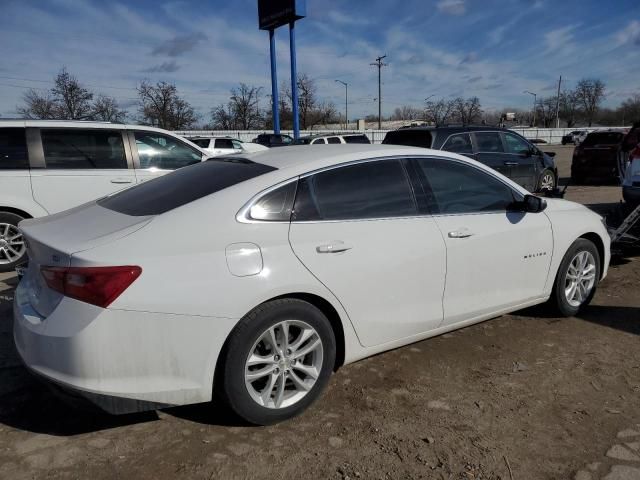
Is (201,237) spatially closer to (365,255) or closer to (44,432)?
(365,255)

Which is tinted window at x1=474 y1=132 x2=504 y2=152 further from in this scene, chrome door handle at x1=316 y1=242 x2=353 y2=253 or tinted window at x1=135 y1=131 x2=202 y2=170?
chrome door handle at x1=316 y1=242 x2=353 y2=253

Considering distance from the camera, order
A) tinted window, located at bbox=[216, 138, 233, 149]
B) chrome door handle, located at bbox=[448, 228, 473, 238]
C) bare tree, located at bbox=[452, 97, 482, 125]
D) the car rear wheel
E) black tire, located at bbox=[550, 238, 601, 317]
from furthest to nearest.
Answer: bare tree, located at bbox=[452, 97, 482, 125]
tinted window, located at bbox=[216, 138, 233, 149]
the car rear wheel
black tire, located at bbox=[550, 238, 601, 317]
chrome door handle, located at bbox=[448, 228, 473, 238]

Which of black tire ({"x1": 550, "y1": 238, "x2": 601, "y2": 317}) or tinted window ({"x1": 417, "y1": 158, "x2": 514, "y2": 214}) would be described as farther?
black tire ({"x1": 550, "y1": 238, "x2": 601, "y2": 317})

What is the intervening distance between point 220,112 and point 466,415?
65347mm

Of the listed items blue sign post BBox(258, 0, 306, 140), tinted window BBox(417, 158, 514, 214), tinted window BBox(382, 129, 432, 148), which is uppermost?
blue sign post BBox(258, 0, 306, 140)

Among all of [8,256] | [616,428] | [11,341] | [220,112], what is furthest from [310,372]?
[220,112]

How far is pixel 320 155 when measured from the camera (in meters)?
3.30

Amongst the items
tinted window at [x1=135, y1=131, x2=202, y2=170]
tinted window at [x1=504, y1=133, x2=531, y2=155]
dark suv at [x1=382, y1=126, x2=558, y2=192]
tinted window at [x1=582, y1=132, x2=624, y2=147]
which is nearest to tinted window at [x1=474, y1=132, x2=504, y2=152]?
dark suv at [x1=382, y1=126, x2=558, y2=192]

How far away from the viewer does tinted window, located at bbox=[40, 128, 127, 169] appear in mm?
6242

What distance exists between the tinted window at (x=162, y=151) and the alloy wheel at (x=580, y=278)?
16.4ft

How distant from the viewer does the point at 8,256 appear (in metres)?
6.13

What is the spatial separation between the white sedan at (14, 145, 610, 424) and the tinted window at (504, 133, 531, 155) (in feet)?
21.1

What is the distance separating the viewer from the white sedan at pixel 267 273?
7.91 ft

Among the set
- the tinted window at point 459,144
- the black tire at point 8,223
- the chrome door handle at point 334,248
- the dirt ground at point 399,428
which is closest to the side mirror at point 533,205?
the dirt ground at point 399,428
